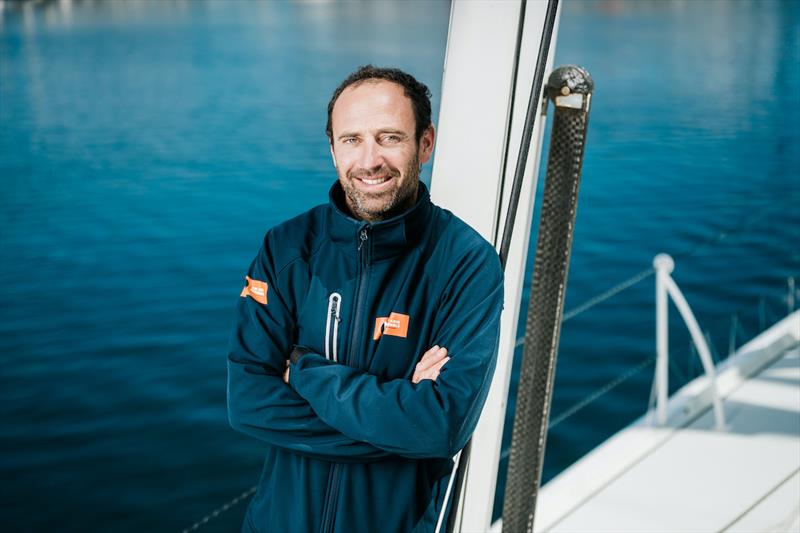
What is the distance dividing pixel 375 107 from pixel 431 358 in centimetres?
39

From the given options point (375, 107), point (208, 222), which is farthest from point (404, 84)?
point (208, 222)

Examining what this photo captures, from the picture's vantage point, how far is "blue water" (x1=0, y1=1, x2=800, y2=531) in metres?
5.17

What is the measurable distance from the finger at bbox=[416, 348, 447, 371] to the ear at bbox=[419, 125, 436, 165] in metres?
0.30

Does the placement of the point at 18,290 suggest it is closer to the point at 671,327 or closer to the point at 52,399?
the point at 52,399

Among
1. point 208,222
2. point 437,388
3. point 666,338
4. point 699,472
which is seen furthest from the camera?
point 208,222

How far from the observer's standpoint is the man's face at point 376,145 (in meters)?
1.35

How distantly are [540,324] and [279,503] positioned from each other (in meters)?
0.50

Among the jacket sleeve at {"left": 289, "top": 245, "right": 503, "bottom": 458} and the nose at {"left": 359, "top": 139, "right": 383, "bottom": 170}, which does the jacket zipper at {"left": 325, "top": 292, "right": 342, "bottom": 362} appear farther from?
the nose at {"left": 359, "top": 139, "right": 383, "bottom": 170}

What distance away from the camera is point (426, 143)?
1.42 m

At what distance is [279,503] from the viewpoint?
4.56ft

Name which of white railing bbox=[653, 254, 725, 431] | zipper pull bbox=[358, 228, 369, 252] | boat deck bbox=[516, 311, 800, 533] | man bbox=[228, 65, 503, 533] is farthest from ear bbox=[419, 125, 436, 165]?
white railing bbox=[653, 254, 725, 431]

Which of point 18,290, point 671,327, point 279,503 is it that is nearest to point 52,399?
point 18,290

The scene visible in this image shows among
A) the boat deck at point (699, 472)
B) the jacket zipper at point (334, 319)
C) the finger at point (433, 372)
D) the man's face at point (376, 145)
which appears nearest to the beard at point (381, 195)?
the man's face at point (376, 145)

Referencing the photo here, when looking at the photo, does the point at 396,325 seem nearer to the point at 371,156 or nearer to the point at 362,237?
the point at 362,237
